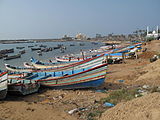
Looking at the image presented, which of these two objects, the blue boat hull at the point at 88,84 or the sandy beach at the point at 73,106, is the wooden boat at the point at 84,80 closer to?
the blue boat hull at the point at 88,84

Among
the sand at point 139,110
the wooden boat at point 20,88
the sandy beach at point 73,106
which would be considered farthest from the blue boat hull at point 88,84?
the sand at point 139,110

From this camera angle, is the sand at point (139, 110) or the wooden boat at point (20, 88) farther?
the wooden boat at point (20, 88)

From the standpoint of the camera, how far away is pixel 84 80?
12.0m

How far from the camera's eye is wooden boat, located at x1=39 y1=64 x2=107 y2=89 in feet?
38.2

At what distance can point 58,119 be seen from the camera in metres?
7.49

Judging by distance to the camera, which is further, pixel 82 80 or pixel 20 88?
pixel 82 80

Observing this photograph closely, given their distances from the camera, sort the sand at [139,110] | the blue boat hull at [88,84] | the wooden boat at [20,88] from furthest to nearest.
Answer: the blue boat hull at [88,84], the wooden boat at [20,88], the sand at [139,110]

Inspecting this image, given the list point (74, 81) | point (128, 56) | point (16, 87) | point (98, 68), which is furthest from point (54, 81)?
point (128, 56)

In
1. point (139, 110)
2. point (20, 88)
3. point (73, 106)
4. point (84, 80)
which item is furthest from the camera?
point (84, 80)

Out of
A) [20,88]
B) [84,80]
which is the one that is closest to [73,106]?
[84,80]

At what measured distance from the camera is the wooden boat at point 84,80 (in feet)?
38.2

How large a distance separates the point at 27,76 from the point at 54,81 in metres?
3.95

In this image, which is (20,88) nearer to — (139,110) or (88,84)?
(88,84)

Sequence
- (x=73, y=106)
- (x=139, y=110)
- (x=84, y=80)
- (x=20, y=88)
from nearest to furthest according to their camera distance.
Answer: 1. (x=139, y=110)
2. (x=73, y=106)
3. (x=20, y=88)
4. (x=84, y=80)
